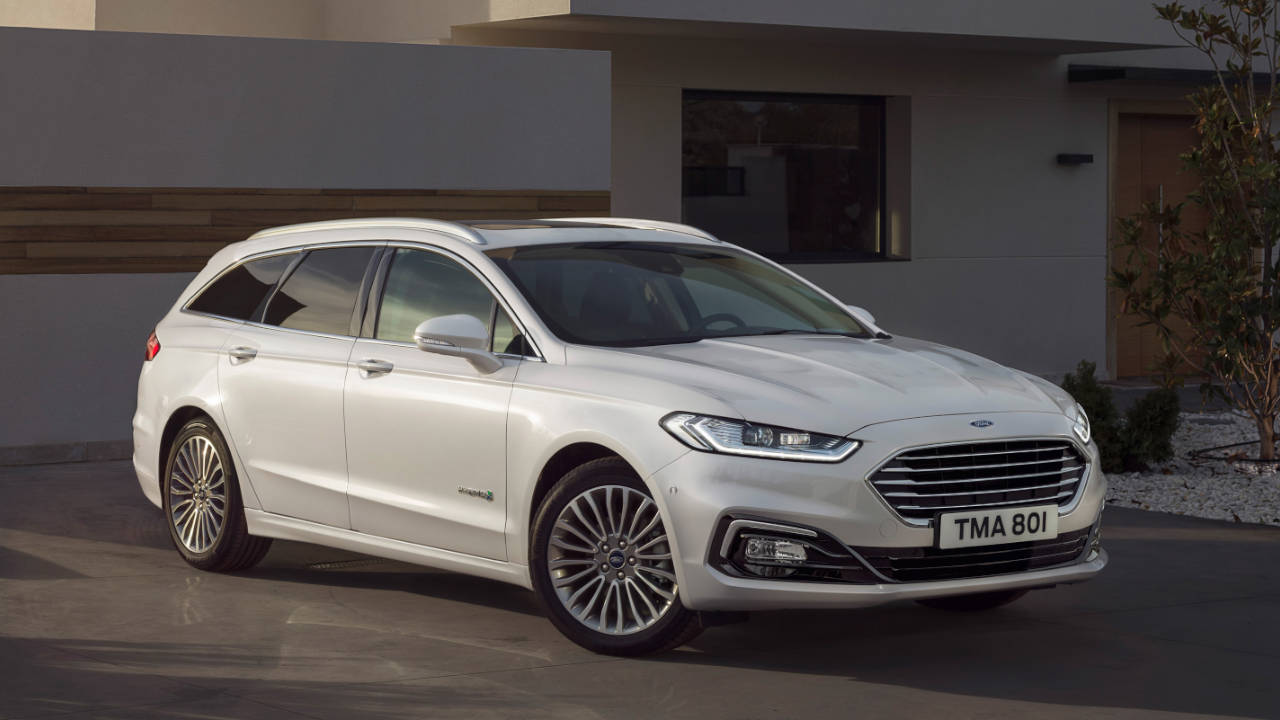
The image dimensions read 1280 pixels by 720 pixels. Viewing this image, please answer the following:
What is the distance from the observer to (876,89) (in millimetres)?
17547

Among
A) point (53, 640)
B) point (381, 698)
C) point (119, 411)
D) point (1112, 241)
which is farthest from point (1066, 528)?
point (1112, 241)

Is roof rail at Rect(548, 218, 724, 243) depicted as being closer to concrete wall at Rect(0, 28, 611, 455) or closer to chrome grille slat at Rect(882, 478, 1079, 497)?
chrome grille slat at Rect(882, 478, 1079, 497)

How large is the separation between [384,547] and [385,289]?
44.8 inches

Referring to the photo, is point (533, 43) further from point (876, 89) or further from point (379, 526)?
point (379, 526)

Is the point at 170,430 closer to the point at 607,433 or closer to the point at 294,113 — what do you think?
the point at 607,433

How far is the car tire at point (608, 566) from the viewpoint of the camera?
6496 mm

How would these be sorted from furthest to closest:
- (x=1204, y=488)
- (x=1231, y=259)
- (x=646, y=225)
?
(x=1231, y=259), (x=1204, y=488), (x=646, y=225)

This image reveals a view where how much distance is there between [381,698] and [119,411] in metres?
7.35

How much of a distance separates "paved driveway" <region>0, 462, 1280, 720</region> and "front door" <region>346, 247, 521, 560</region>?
426mm

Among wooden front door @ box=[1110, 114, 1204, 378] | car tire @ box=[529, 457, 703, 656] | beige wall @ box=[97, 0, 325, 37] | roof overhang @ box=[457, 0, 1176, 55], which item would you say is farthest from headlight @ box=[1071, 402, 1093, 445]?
wooden front door @ box=[1110, 114, 1204, 378]

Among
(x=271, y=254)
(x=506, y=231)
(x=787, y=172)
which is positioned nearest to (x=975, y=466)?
(x=506, y=231)

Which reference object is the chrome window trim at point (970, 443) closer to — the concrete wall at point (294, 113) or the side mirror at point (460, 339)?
the side mirror at point (460, 339)

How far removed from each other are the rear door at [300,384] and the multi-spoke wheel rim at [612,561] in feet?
4.70

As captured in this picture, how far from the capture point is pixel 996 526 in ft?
21.1
